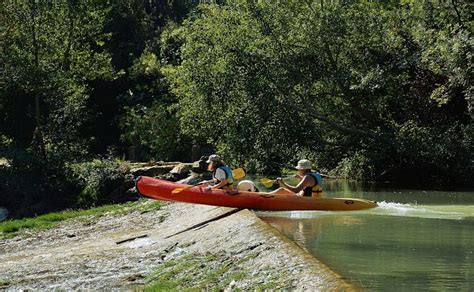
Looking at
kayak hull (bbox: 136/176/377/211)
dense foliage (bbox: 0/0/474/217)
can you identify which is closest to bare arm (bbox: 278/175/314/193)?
kayak hull (bbox: 136/176/377/211)

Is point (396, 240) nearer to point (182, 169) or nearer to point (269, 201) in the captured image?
point (269, 201)

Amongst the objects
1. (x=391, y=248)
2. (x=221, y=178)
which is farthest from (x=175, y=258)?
(x=221, y=178)

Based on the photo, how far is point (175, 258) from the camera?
1190cm

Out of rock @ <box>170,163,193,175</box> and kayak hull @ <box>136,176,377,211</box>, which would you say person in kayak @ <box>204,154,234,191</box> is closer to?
kayak hull @ <box>136,176,377,211</box>

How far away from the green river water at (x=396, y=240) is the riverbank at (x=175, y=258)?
708mm

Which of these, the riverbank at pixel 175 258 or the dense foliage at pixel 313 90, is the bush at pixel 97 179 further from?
the riverbank at pixel 175 258

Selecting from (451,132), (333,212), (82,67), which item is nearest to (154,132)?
(82,67)

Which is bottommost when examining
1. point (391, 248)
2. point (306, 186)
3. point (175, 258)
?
point (175, 258)

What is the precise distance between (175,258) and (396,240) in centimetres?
378

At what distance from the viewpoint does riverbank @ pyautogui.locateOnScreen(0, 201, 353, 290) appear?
9438 millimetres

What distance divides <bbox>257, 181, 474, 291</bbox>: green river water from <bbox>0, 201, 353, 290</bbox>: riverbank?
0.71m

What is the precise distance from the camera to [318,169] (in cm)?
2645

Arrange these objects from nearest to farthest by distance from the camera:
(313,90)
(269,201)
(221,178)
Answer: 1. (269,201)
2. (221,178)
3. (313,90)

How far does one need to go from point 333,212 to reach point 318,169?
9986mm
